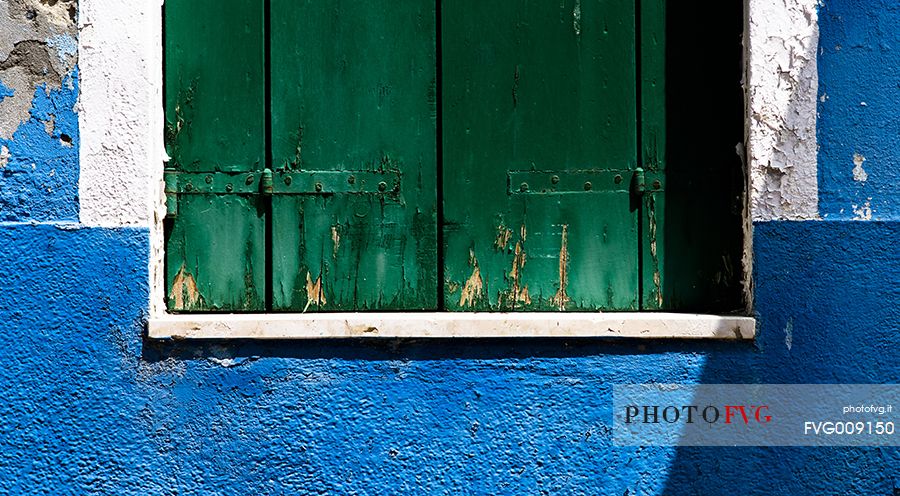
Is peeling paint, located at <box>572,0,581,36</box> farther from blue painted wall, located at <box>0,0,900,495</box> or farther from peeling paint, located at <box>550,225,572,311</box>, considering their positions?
blue painted wall, located at <box>0,0,900,495</box>

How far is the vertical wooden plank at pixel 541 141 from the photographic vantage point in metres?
2.72

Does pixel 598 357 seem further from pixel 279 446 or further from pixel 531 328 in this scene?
pixel 279 446

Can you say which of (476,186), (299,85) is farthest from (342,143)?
(476,186)

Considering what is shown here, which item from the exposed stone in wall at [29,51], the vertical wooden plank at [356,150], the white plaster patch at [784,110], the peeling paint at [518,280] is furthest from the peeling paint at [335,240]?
the white plaster patch at [784,110]

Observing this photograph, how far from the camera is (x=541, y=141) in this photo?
2723 millimetres

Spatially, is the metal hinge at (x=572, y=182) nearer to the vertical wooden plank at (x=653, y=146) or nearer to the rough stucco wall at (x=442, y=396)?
the vertical wooden plank at (x=653, y=146)

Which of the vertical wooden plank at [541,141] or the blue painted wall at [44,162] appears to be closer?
the blue painted wall at [44,162]

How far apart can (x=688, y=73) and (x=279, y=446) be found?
5.37ft

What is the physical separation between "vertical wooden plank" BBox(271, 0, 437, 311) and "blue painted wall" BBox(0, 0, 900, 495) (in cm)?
24

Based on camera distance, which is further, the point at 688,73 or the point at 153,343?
the point at 688,73

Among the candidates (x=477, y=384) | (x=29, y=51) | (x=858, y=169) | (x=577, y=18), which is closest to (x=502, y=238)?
(x=477, y=384)

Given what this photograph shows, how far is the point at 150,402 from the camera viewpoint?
2.53 metres

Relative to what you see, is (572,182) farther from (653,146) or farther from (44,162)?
(44,162)

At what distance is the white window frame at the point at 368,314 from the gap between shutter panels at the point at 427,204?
5.1 inches
